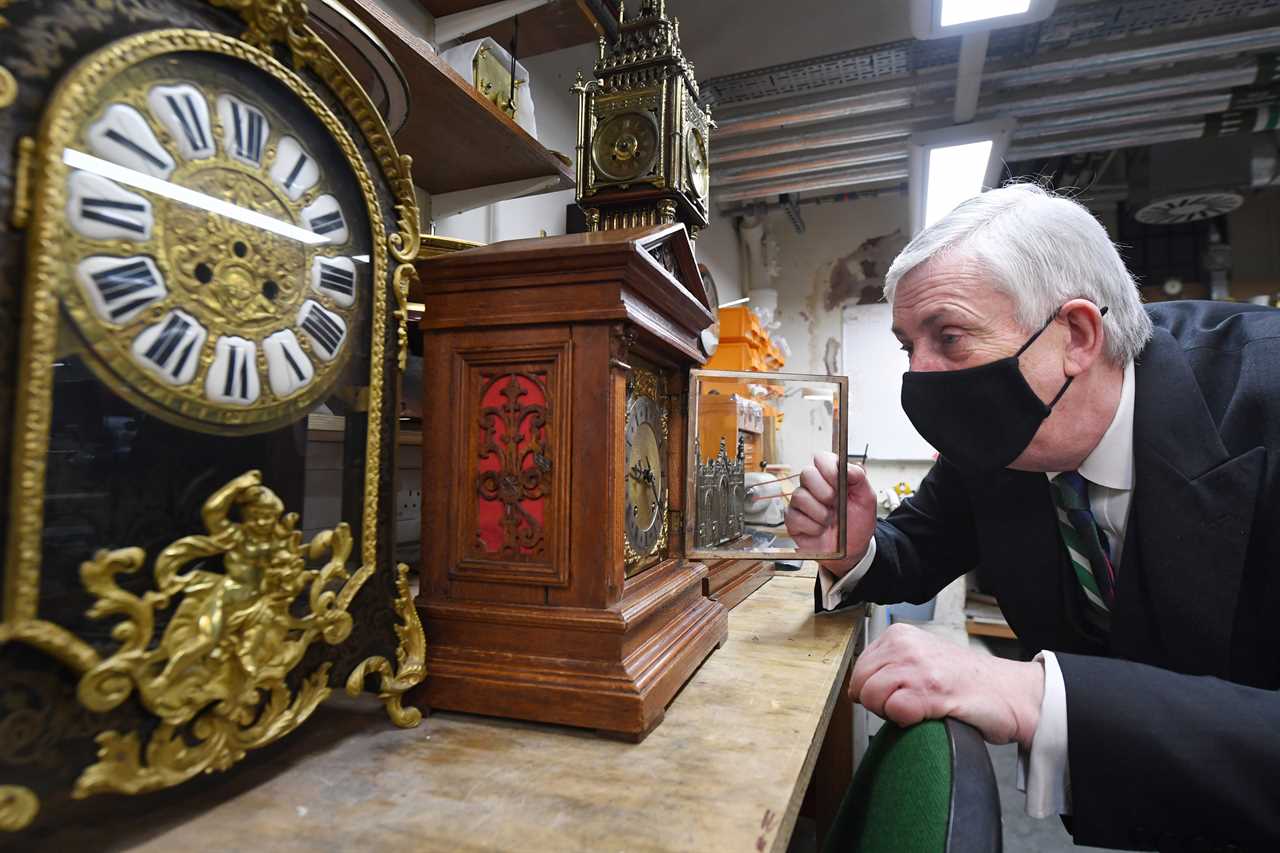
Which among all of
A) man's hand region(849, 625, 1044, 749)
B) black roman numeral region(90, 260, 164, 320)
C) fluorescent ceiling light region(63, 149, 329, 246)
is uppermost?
fluorescent ceiling light region(63, 149, 329, 246)

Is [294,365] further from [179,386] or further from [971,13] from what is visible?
[971,13]

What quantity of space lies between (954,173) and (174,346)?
3.08m

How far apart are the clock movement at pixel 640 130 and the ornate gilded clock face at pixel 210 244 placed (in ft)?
2.73

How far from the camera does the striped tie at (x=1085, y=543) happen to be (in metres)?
1.02

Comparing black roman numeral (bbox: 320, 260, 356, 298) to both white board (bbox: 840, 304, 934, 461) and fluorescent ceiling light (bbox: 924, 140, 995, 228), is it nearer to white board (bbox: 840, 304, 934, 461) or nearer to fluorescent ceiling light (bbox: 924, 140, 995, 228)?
fluorescent ceiling light (bbox: 924, 140, 995, 228)

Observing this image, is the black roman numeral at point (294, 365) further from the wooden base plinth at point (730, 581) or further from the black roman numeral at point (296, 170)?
the wooden base plinth at point (730, 581)

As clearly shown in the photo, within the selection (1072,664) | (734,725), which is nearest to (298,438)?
(734,725)

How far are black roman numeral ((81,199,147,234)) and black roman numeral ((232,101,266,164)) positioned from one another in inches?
4.2

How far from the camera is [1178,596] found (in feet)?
2.77

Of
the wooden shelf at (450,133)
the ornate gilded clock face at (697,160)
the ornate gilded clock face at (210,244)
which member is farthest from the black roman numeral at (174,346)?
the ornate gilded clock face at (697,160)

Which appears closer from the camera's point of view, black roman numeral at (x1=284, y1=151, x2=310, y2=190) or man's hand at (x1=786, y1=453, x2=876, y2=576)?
black roman numeral at (x1=284, y1=151, x2=310, y2=190)

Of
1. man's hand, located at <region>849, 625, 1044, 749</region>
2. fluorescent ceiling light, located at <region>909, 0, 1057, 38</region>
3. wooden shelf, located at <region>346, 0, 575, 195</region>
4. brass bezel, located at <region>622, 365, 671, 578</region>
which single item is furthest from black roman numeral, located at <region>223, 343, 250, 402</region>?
fluorescent ceiling light, located at <region>909, 0, 1057, 38</region>

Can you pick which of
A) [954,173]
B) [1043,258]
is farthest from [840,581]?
[954,173]

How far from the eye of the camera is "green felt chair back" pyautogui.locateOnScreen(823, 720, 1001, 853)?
47 centimetres
